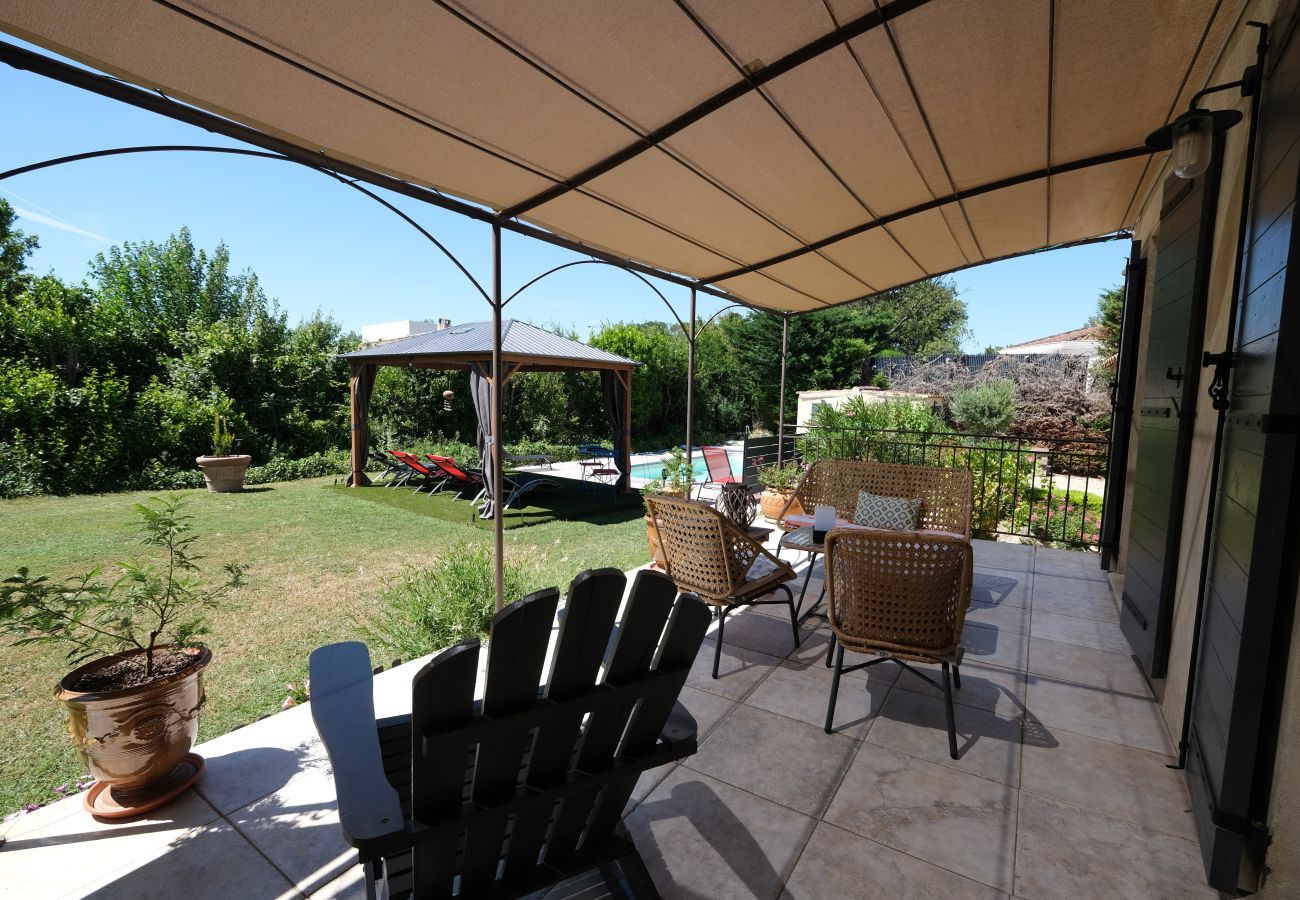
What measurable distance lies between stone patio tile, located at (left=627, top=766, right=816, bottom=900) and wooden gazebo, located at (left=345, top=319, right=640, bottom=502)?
647 centimetres

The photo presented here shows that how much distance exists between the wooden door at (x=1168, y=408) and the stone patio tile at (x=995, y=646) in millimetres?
497

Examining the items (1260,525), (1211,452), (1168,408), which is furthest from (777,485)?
(1260,525)

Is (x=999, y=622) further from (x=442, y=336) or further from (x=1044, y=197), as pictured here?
(x=442, y=336)

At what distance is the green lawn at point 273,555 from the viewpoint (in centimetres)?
296

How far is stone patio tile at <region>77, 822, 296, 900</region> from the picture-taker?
5.14 ft

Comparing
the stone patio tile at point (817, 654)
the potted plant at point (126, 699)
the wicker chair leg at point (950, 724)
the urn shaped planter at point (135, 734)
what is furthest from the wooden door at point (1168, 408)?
the urn shaped planter at point (135, 734)

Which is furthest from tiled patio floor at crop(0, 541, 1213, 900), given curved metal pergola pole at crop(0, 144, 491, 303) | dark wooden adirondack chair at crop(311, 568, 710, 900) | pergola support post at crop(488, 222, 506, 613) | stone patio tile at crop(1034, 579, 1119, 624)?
curved metal pergola pole at crop(0, 144, 491, 303)

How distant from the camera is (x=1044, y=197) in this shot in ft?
12.6

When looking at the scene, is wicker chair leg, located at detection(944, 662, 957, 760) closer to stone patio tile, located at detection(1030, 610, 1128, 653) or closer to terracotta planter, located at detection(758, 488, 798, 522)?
stone patio tile, located at detection(1030, 610, 1128, 653)

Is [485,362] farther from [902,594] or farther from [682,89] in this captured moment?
[902,594]

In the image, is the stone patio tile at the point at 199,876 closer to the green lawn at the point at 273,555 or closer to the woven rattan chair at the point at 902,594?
the green lawn at the point at 273,555

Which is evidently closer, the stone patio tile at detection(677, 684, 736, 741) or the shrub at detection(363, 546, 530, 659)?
the stone patio tile at detection(677, 684, 736, 741)

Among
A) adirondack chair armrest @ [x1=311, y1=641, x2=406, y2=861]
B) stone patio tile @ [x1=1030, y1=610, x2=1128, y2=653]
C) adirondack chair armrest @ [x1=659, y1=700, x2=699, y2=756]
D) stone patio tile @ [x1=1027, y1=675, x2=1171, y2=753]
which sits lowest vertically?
stone patio tile @ [x1=1027, y1=675, x2=1171, y2=753]

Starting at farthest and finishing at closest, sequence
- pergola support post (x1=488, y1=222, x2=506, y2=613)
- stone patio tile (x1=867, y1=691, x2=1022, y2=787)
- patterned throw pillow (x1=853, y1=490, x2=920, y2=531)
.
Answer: patterned throw pillow (x1=853, y1=490, x2=920, y2=531) → pergola support post (x1=488, y1=222, x2=506, y2=613) → stone patio tile (x1=867, y1=691, x2=1022, y2=787)
